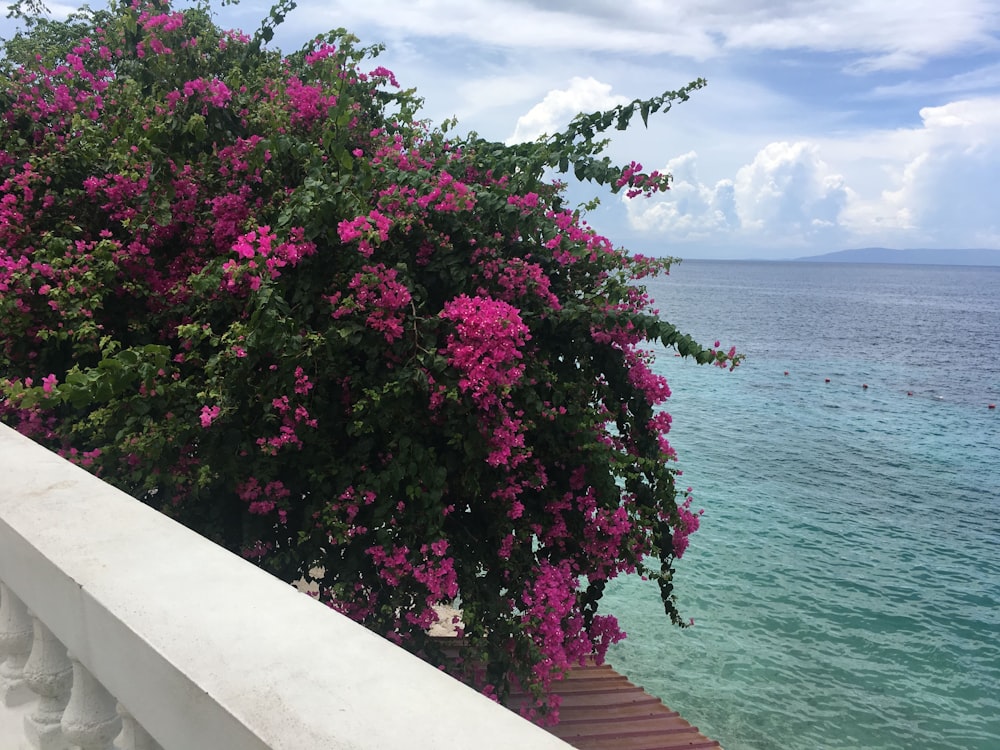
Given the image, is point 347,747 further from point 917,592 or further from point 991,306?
point 991,306

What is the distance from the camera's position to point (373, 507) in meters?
3.92

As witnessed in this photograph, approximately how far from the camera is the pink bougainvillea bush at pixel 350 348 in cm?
369

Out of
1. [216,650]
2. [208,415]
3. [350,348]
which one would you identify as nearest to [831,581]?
[350,348]

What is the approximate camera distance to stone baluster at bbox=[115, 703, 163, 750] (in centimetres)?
149

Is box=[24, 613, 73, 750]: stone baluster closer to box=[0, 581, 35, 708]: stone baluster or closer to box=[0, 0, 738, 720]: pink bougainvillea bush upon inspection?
box=[0, 581, 35, 708]: stone baluster

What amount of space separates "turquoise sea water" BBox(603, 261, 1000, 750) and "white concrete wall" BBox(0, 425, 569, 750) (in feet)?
27.9

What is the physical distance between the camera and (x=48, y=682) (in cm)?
181

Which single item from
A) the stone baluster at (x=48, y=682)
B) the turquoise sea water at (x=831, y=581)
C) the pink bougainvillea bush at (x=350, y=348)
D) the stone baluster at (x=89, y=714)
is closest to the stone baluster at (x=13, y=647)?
the stone baluster at (x=48, y=682)

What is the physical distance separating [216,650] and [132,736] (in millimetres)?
516

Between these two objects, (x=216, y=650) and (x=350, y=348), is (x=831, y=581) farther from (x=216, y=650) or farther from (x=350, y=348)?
(x=216, y=650)

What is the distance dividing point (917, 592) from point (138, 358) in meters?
13.7

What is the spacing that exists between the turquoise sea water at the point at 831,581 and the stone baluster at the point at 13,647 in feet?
27.0

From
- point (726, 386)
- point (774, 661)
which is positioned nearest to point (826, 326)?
point (726, 386)

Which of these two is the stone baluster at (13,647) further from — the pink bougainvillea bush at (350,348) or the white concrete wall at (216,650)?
the pink bougainvillea bush at (350,348)
